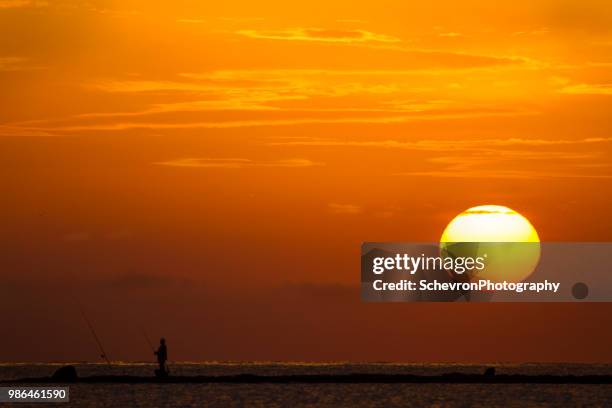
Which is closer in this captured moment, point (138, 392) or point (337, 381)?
point (138, 392)

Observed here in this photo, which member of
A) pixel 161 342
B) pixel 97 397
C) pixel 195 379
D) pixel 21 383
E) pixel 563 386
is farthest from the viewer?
pixel 563 386

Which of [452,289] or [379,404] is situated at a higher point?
[452,289]

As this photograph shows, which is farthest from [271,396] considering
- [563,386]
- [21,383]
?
[563,386]

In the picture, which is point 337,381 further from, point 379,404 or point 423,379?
point 379,404

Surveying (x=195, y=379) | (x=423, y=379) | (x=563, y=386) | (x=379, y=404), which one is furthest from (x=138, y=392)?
(x=563, y=386)

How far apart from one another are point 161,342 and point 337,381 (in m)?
37.1

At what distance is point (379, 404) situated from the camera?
77.7m

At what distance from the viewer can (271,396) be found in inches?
3391

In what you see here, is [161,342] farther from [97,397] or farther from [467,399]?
[467,399]

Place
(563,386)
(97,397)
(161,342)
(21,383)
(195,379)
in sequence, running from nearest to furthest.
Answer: (161,342), (21,383), (97,397), (195,379), (563,386)

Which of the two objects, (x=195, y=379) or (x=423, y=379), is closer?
(x=195, y=379)

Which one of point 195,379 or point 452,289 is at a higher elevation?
point 452,289

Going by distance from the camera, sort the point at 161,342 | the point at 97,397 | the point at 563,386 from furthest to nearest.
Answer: the point at 563,386, the point at 97,397, the point at 161,342

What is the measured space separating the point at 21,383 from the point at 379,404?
21.9 m
